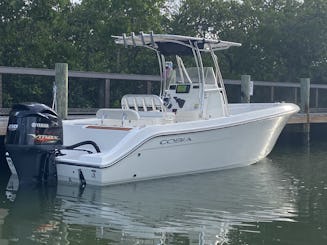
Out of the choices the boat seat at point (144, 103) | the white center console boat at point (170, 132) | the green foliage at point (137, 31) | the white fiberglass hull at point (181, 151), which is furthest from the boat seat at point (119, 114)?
the green foliage at point (137, 31)

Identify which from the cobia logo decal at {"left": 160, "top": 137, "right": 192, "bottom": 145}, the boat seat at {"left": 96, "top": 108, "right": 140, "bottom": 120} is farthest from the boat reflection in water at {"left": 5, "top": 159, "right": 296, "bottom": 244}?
the boat seat at {"left": 96, "top": 108, "right": 140, "bottom": 120}

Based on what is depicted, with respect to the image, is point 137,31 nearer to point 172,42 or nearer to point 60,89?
point 60,89

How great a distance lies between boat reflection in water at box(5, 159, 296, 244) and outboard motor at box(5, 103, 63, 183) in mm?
260

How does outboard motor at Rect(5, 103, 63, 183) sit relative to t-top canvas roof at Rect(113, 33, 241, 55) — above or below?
below

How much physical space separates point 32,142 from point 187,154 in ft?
8.38

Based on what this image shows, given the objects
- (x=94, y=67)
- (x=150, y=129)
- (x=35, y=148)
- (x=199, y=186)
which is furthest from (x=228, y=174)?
(x=94, y=67)

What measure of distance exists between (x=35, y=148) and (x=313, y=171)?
208 inches

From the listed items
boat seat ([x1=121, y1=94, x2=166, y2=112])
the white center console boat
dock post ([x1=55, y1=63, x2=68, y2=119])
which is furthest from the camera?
dock post ([x1=55, y1=63, x2=68, y2=119])

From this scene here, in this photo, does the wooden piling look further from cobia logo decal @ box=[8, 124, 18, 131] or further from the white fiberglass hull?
cobia logo decal @ box=[8, 124, 18, 131]

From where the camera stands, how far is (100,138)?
29.7ft

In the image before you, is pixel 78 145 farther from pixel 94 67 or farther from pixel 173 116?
pixel 94 67

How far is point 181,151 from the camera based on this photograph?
29.9 feet

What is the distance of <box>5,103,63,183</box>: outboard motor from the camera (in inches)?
312

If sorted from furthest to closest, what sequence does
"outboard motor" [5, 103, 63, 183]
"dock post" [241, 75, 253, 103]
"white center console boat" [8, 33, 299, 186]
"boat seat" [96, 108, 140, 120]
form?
"dock post" [241, 75, 253, 103]
"boat seat" [96, 108, 140, 120]
"white center console boat" [8, 33, 299, 186]
"outboard motor" [5, 103, 63, 183]
